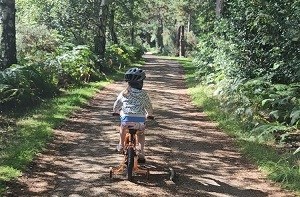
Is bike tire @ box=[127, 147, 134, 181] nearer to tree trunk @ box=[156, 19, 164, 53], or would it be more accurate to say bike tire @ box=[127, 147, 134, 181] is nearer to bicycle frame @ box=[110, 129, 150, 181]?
bicycle frame @ box=[110, 129, 150, 181]

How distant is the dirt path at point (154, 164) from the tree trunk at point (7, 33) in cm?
296

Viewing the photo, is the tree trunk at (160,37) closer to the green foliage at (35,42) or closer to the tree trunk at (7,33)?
the green foliage at (35,42)

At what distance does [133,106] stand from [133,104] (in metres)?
0.04

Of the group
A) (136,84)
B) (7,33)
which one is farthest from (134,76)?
(7,33)

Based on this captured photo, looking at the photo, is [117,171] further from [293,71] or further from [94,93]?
[94,93]

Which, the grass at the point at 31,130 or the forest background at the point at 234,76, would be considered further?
the forest background at the point at 234,76

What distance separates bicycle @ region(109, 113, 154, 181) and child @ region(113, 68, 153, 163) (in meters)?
Answer: 0.11

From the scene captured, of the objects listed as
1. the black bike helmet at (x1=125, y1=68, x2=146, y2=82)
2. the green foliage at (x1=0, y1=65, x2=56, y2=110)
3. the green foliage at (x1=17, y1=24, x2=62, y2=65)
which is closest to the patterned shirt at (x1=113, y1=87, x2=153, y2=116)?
the black bike helmet at (x1=125, y1=68, x2=146, y2=82)

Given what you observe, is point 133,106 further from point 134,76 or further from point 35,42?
point 35,42

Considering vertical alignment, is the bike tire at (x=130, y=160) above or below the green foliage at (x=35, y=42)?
below

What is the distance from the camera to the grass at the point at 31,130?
736 centimetres

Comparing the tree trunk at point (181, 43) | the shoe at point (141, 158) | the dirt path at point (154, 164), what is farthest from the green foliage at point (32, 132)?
the tree trunk at point (181, 43)

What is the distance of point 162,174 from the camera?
23.8ft

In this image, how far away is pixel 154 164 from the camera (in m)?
7.79
